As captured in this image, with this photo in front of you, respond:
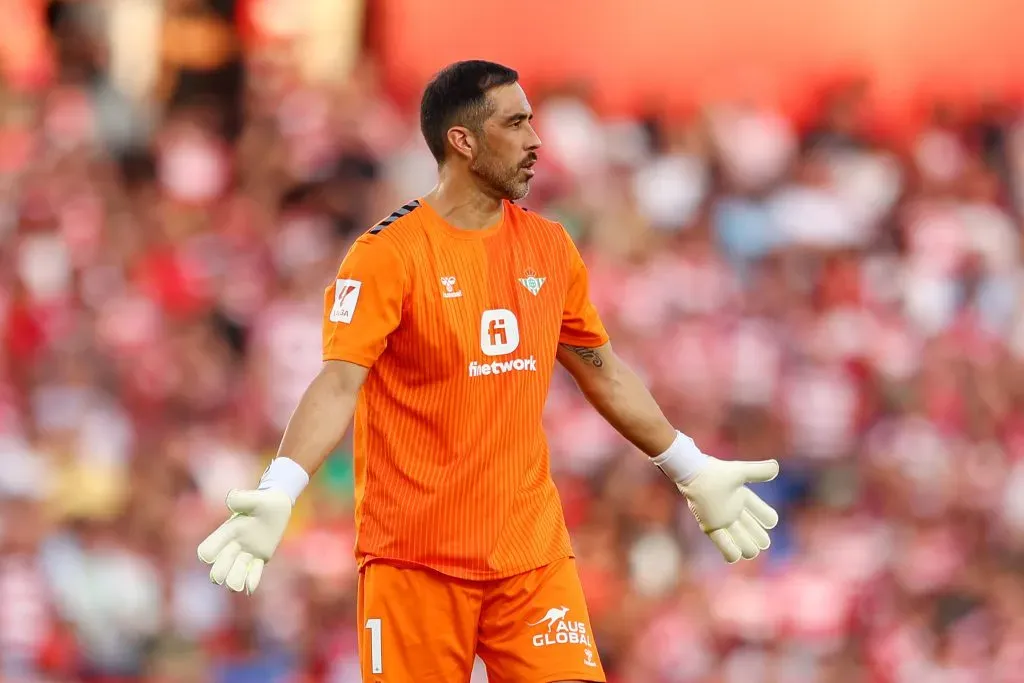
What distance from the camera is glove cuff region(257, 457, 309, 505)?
5223 mm

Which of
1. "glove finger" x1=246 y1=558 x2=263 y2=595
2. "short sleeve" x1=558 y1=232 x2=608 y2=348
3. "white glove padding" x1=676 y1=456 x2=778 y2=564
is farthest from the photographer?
"white glove padding" x1=676 y1=456 x2=778 y2=564

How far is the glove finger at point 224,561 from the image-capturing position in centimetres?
506

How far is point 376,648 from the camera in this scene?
5602mm

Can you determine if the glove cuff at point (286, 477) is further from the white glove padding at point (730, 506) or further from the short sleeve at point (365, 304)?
the white glove padding at point (730, 506)

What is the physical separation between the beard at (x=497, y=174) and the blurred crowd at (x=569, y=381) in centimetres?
440

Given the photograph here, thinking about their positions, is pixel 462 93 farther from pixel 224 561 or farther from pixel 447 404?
pixel 224 561

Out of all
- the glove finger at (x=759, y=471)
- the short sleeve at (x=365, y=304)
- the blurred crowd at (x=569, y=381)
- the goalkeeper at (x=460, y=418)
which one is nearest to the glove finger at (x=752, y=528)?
the glove finger at (x=759, y=471)

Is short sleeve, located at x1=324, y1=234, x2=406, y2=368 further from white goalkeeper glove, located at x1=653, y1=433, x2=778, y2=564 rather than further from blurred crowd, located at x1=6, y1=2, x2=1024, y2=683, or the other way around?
blurred crowd, located at x1=6, y1=2, x2=1024, y2=683

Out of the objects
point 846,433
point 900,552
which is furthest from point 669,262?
point 900,552

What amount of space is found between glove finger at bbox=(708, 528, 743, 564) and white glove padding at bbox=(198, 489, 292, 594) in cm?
150

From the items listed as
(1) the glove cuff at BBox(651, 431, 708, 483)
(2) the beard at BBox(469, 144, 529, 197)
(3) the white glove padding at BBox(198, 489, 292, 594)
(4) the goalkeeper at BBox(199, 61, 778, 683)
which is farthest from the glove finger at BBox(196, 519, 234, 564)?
(1) the glove cuff at BBox(651, 431, 708, 483)

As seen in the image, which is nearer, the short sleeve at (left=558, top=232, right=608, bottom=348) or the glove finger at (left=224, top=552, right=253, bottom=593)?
the glove finger at (left=224, top=552, right=253, bottom=593)

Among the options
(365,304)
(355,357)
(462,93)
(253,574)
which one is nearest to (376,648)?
(253,574)

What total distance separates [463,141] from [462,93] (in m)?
0.14
